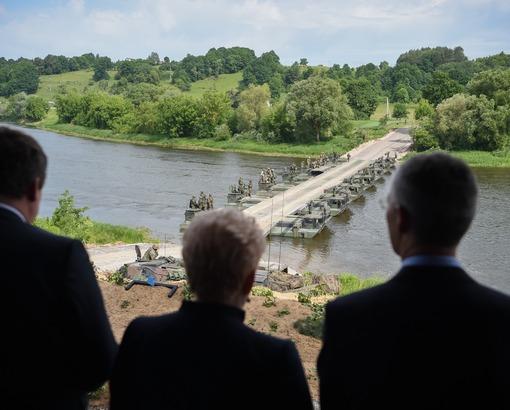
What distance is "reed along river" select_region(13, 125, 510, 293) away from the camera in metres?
21.3

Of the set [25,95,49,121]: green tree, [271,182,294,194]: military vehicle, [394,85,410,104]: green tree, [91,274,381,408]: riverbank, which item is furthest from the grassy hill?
[91,274,381,408]: riverbank

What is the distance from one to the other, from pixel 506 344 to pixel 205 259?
1019mm

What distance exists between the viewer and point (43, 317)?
2406 mm

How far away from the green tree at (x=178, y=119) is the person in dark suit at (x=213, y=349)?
6017cm

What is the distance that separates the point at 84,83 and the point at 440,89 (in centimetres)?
7803

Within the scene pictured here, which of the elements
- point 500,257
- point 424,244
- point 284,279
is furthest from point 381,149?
point 424,244

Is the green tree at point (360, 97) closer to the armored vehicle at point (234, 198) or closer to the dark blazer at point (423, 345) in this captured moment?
the armored vehicle at point (234, 198)

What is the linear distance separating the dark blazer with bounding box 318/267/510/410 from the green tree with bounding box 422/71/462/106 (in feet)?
215

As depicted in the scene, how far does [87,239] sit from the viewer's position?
20250mm

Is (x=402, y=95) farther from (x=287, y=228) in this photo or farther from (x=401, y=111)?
(x=287, y=228)

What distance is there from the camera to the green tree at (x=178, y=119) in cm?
6188

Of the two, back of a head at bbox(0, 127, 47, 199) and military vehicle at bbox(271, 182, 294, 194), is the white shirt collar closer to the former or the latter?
back of a head at bbox(0, 127, 47, 199)

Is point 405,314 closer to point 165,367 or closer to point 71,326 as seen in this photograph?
point 165,367

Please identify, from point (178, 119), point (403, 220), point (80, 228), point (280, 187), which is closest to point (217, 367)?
point (403, 220)
